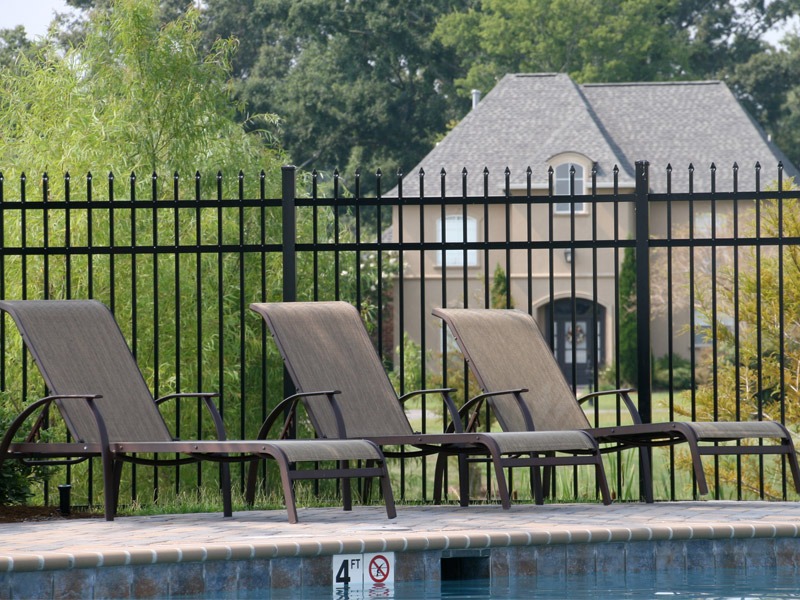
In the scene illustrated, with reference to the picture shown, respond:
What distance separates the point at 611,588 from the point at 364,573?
900 mm

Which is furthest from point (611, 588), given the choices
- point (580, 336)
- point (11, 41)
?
point (11, 41)

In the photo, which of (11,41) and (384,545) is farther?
(11,41)

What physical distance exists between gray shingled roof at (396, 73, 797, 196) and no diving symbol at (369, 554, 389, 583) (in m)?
25.4

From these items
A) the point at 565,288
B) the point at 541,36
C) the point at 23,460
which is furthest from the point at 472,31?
the point at 23,460

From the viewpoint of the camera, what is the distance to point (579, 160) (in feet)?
96.1

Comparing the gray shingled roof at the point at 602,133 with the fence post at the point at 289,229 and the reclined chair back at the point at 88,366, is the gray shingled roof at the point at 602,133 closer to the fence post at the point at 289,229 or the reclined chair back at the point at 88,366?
the fence post at the point at 289,229

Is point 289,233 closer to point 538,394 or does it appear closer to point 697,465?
point 538,394

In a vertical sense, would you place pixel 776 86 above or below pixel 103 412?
above

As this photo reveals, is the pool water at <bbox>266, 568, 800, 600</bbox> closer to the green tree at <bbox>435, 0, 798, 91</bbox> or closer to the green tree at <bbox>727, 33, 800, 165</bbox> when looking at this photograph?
the green tree at <bbox>435, 0, 798, 91</bbox>

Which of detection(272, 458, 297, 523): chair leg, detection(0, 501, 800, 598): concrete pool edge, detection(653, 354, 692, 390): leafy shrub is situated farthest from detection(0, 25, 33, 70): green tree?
detection(272, 458, 297, 523): chair leg

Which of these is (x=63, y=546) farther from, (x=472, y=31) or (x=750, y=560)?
(x=472, y=31)

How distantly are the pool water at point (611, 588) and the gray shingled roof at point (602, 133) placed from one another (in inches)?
980

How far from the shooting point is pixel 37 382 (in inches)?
380

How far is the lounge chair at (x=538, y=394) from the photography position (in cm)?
599
